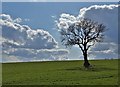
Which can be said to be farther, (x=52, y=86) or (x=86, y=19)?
(x=86, y=19)

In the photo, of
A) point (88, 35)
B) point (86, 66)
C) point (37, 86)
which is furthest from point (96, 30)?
point (37, 86)

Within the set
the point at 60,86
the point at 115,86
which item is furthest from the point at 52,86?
the point at 115,86

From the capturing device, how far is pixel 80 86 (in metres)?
Answer: 42.7

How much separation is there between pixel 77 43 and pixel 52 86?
207ft

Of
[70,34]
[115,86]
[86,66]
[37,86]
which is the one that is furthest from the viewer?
[70,34]

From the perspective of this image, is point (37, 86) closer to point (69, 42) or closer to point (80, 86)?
point (80, 86)

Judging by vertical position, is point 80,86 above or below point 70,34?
below

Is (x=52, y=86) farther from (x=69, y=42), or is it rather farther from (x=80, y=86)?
(x=69, y=42)

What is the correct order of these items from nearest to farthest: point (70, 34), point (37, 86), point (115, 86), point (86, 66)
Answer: point (115, 86) → point (37, 86) → point (86, 66) → point (70, 34)

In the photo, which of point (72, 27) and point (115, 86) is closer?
point (115, 86)

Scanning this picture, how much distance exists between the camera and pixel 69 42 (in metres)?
107

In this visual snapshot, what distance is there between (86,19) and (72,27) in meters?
7.67

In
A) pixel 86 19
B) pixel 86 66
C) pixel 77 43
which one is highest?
pixel 86 19

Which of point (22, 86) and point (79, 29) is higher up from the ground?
point (79, 29)
